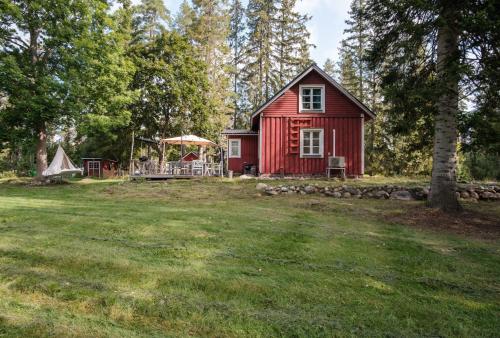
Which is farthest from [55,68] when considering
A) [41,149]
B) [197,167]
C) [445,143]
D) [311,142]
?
[445,143]

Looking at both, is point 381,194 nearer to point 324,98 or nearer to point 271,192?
point 271,192

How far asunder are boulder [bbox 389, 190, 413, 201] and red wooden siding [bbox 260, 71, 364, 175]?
6.23 metres

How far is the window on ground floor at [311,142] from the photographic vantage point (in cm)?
1695

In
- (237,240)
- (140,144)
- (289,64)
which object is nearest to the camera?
(237,240)

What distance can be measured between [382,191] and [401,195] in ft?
1.97

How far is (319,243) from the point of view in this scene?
16.5 ft

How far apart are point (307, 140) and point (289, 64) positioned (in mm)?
17949

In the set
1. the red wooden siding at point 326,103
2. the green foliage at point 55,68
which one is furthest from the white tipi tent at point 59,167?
the red wooden siding at point 326,103

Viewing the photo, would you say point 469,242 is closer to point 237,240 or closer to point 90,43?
point 237,240

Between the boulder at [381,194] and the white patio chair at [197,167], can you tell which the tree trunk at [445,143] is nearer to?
the boulder at [381,194]

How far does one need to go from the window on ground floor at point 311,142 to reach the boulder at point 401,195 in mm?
6512

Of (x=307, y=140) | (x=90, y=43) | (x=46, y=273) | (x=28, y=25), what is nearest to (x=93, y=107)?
(x=90, y=43)

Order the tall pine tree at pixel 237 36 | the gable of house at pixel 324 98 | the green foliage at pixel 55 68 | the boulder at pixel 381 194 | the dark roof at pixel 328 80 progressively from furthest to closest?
1. the tall pine tree at pixel 237 36
2. the gable of house at pixel 324 98
3. the dark roof at pixel 328 80
4. the green foliage at pixel 55 68
5. the boulder at pixel 381 194

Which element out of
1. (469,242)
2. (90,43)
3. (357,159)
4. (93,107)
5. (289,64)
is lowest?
(469,242)
